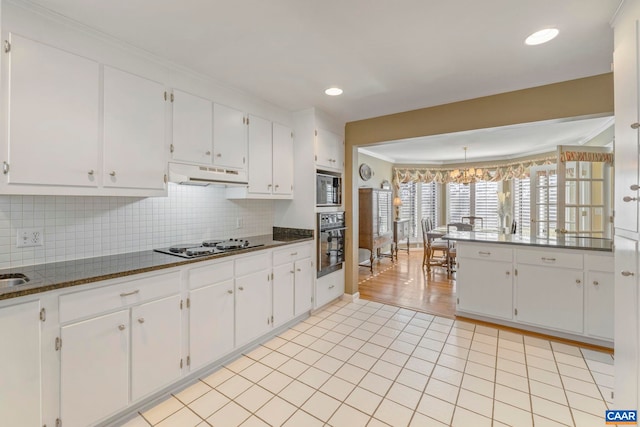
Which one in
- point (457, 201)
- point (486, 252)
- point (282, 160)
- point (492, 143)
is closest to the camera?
point (486, 252)

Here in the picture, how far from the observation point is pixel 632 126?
1.39 metres

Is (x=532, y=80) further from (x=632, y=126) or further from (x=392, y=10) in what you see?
(x=392, y=10)

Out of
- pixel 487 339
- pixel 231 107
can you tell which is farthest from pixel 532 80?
pixel 231 107

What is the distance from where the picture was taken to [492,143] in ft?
17.5

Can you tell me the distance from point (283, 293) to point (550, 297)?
2685 mm

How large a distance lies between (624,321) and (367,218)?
4.11 metres

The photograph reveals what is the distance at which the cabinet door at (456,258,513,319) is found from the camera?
3.04 m

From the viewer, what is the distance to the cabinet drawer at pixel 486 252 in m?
3.04

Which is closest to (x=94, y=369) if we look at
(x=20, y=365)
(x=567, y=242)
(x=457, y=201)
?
(x=20, y=365)

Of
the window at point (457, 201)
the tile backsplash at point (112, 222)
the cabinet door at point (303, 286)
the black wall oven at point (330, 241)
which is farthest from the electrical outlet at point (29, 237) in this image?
the window at point (457, 201)

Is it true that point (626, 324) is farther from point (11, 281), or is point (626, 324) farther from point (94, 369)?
point (11, 281)

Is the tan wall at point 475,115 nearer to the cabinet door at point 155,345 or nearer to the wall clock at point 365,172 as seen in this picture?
the wall clock at point 365,172

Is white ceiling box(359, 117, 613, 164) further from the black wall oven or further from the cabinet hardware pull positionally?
the cabinet hardware pull

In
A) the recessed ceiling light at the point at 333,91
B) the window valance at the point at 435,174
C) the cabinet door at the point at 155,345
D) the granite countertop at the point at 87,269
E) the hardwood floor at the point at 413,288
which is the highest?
the recessed ceiling light at the point at 333,91
